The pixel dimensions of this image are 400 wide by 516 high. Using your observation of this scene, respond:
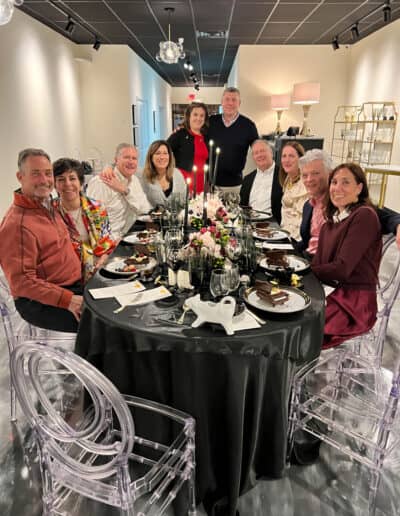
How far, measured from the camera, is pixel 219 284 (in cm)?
147

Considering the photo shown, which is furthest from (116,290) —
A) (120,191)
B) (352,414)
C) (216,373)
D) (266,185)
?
(266,185)

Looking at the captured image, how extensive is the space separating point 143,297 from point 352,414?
36.5 inches

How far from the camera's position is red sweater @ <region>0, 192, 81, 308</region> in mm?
1798

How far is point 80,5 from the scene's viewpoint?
5066mm

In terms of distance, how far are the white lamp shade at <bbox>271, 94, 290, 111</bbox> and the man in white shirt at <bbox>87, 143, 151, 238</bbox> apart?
4.79m

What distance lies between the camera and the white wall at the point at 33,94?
5.04 m

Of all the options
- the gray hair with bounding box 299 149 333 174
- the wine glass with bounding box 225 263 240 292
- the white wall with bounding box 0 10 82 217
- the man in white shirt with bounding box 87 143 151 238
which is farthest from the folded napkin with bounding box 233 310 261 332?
the white wall with bounding box 0 10 82 217

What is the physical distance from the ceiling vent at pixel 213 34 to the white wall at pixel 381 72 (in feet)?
7.77

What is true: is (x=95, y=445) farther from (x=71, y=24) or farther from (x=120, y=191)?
(x=71, y=24)

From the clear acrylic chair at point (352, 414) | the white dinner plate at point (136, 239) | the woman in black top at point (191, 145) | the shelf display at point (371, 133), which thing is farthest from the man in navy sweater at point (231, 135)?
the clear acrylic chair at point (352, 414)

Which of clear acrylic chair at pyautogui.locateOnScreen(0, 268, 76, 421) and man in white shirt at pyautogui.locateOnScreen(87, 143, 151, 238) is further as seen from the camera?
man in white shirt at pyautogui.locateOnScreen(87, 143, 151, 238)

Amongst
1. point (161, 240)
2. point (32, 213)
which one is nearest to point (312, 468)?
point (161, 240)

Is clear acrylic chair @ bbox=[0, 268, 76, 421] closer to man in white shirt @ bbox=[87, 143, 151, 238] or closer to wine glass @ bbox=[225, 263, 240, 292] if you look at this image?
wine glass @ bbox=[225, 263, 240, 292]

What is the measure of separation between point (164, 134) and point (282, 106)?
7.80m
